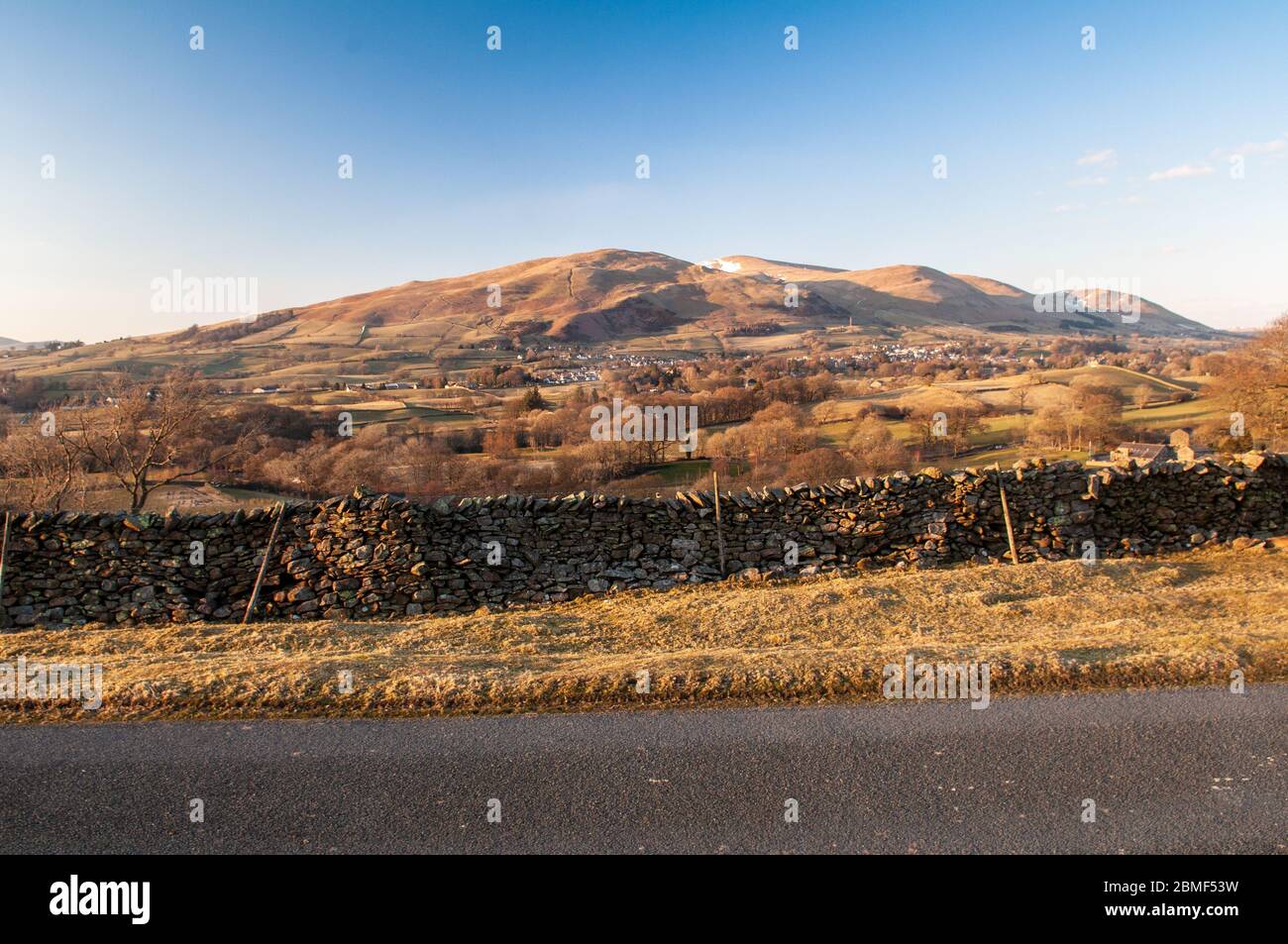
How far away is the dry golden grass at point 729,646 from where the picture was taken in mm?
8727

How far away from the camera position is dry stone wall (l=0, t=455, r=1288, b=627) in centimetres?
1551

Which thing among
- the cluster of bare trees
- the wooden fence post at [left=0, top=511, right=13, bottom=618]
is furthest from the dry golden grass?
the cluster of bare trees

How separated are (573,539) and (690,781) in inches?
403

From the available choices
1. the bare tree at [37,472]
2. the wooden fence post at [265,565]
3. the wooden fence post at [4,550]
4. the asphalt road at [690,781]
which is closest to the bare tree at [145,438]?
the bare tree at [37,472]

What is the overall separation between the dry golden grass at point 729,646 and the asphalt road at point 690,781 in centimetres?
Answer: 51

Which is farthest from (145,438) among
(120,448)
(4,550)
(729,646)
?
(729,646)

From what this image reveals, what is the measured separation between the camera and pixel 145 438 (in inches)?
1672

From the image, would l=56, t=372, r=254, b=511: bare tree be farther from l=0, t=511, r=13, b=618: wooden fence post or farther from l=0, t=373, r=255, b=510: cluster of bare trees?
l=0, t=511, r=13, b=618: wooden fence post

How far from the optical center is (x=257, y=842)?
19.4ft

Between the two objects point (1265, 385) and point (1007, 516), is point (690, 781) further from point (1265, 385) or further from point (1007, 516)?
point (1265, 385)

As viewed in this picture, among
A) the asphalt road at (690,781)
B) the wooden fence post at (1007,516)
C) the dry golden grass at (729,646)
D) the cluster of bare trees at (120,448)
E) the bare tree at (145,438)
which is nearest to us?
the asphalt road at (690,781)

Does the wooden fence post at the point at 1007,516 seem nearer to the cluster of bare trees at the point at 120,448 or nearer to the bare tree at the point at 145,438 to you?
the cluster of bare trees at the point at 120,448
